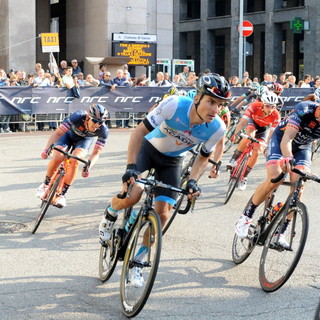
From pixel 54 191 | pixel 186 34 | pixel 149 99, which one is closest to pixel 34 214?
pixel 54 191

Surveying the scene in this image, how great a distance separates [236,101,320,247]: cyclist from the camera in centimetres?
720

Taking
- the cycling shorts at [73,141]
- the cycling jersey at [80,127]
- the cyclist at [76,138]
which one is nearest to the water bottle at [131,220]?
the cyclist at [76,138]

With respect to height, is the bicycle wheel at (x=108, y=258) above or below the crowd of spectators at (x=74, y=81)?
below

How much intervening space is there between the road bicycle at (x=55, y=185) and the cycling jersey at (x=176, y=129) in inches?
109

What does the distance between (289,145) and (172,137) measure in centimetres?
160

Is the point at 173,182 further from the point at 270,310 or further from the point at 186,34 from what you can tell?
the point at 186,34

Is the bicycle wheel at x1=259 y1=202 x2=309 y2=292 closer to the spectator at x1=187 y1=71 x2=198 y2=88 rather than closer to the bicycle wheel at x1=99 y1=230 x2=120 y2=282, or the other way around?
the bicycle wheel at x1=99 y1=230 x2=120 y2=282

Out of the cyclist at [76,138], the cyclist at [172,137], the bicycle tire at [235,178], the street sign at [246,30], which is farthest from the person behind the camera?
the street sign at [246,30]

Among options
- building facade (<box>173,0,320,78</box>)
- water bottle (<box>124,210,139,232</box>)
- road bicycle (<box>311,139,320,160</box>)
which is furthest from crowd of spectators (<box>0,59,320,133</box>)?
building facade (<box>173,0,320,78</box>)

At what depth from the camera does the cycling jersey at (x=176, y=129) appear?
6.11m

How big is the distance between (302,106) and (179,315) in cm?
300

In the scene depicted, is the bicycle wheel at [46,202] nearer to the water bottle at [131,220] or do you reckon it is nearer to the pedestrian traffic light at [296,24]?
the water bottle at [131,220]

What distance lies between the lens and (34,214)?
993cm

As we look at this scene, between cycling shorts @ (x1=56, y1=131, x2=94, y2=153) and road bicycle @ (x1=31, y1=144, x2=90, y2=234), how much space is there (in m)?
0.47
